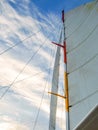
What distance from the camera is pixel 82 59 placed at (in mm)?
5484

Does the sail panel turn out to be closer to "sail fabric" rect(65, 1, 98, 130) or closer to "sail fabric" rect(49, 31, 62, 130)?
"sail fabric" rect(65, 1, 98, 130)

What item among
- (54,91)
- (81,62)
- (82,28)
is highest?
(82,28)

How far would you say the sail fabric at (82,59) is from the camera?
4.57m

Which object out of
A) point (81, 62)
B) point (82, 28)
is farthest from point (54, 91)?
point (82, 28)

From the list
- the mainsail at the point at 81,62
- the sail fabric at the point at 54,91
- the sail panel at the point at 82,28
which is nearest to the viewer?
the mainsail at the point at 81,62

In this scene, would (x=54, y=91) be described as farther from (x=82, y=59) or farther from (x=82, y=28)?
(x=82, y=28)

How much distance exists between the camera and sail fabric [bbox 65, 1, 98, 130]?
180 inches

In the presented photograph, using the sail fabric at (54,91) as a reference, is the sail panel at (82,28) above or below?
above

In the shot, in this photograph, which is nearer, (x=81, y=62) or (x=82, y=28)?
(x=81, y=62)

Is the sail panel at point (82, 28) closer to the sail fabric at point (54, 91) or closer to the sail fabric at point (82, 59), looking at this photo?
the sail fabric at point (82, 59)

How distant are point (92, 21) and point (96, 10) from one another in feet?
1.40

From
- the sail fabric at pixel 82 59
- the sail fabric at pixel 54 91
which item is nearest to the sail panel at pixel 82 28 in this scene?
the sail fabric at pixel 82 59

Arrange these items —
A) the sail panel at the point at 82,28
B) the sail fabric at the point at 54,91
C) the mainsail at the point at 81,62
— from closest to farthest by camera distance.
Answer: the mainsail at the point at 81,62 < the sail panel at the point at 82,28 < the sail fabric at the point at 54,91

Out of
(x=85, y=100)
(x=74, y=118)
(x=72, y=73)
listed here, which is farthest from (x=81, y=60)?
(x=74, y=118)
